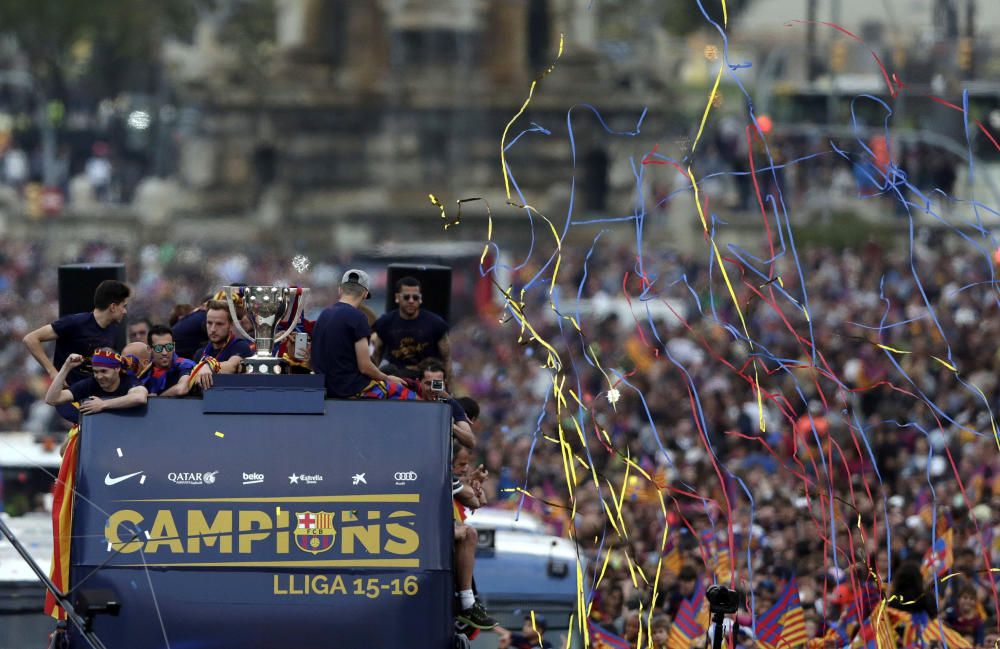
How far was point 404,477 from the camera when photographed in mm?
11000

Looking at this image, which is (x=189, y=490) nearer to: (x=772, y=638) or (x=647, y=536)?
(x=772, y=638)

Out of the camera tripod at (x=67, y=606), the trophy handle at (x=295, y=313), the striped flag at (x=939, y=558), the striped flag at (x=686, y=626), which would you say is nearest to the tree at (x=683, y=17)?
the striped flag at (x=939, y=558)

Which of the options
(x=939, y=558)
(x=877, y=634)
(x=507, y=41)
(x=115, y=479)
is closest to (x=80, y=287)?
(x=115, y=479)

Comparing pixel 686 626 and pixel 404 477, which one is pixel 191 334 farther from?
pixel 686 626

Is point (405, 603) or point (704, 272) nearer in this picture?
point (405, 603)

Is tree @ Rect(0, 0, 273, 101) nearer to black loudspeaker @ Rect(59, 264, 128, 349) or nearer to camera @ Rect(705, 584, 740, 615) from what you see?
black loudspeaker @ Rect(59, 264, 128, 349)

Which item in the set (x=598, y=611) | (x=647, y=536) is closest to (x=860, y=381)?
(x=647, y=536)

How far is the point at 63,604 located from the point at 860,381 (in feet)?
49.4

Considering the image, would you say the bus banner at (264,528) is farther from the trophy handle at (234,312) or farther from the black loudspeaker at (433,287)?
the black loudspeaker at (433,287)

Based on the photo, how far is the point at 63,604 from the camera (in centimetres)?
998

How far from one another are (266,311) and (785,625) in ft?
11.0

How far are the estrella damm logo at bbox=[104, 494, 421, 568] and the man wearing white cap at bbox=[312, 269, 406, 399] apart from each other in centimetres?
89

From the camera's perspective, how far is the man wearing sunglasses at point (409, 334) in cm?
1326

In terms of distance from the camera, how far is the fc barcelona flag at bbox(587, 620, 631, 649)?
13.4 metres
